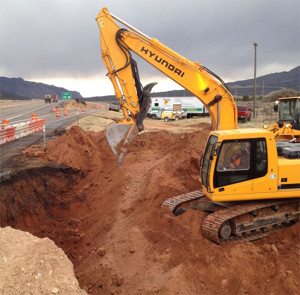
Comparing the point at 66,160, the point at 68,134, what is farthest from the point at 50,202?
the point at 68,134

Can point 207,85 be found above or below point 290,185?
above

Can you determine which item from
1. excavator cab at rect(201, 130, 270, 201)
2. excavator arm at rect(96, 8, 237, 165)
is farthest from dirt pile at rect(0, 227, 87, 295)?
excavator arm at rect(96, 8, 237, 165)

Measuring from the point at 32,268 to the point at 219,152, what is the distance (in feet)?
14.4

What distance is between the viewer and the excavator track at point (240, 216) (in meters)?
7.05

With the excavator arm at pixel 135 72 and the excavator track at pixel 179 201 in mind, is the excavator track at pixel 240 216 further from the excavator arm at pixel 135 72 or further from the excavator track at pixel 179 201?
the excavator arm at pixel 135 72

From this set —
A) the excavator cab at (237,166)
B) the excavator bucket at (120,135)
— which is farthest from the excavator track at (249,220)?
the excavator bucket at (120,135)

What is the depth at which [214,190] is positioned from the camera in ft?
24.0

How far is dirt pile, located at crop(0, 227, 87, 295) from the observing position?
464 cm

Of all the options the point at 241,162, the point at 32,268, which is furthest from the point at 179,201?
the point at 32,268

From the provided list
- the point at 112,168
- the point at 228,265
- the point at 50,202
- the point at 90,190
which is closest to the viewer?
the point at 228,265

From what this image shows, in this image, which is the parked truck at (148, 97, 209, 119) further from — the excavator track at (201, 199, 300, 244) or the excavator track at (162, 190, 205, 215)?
the excavator track at (201, 199, 300, 244)

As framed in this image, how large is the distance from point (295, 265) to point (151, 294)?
3.08 metres

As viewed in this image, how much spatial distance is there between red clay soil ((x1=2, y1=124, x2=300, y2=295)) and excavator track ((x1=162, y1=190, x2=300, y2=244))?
21cm

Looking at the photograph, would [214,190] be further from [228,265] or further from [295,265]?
[295,265]
